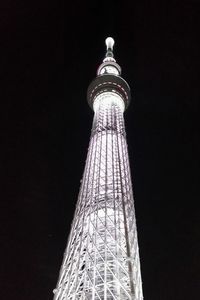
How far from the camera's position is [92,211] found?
23719 millimetres

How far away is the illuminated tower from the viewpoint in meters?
18.4

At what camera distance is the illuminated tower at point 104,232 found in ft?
60.4

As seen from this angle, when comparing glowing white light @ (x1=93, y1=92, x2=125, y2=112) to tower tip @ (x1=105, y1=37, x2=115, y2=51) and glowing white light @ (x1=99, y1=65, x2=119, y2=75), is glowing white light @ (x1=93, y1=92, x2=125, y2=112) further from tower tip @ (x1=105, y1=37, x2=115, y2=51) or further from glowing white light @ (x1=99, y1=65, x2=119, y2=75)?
tower tip @ (x1=105, y1=37, x2=115, y2=51)

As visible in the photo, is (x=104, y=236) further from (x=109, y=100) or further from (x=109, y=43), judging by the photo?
(x=109, y=43)

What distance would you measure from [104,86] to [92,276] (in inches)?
877

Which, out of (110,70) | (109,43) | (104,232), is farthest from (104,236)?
(109,43)

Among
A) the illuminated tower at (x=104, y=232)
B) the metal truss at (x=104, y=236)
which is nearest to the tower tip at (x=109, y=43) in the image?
the illuminated tower at (x=104, y=232)

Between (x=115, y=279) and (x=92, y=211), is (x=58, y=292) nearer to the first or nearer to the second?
(x=115, y=279)

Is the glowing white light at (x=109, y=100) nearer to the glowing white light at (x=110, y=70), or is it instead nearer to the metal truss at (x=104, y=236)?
the glowing white light at (x=110, y=70)

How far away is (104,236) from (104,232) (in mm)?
482

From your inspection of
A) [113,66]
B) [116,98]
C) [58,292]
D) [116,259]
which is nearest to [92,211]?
[116,259]

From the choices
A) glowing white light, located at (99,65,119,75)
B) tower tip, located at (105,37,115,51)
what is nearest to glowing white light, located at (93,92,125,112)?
glowing white light, located at (99,65,119,75)

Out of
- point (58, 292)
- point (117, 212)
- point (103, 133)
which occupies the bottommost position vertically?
point (58, 292)

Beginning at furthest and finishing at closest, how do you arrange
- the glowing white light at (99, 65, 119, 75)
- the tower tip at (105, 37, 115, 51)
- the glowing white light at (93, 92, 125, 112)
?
the tower tip at (105, 37, 115, 51)
the glowing white light at (99, 65, 119, 75)
the glowing white light at (93, 92, 125, 112)
